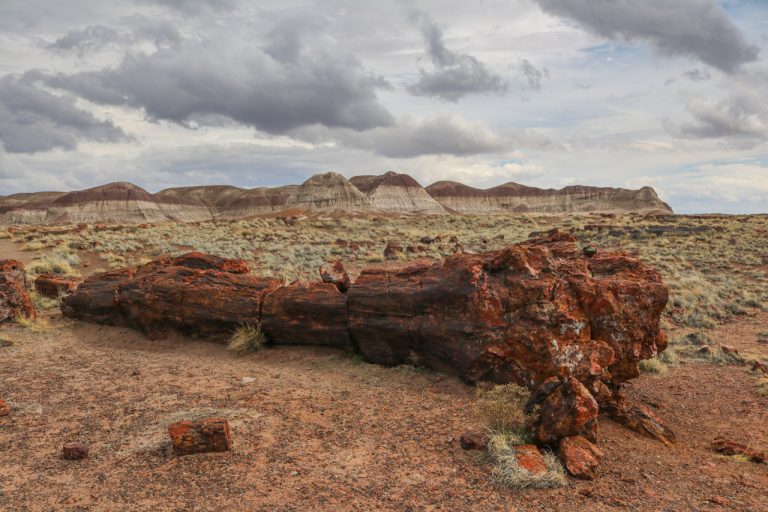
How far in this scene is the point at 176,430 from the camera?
6223mm

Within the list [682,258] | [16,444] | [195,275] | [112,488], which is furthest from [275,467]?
[682,258]

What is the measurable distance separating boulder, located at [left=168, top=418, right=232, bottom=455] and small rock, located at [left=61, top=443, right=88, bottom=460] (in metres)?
1.07

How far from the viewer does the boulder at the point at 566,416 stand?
6078mm

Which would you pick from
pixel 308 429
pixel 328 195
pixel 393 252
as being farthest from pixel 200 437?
pixel 328 195

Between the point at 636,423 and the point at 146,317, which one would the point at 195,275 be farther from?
the point at 636,423

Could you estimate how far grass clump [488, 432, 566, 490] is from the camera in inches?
215

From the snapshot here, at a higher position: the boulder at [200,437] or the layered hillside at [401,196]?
the layered hillside at [401,196]

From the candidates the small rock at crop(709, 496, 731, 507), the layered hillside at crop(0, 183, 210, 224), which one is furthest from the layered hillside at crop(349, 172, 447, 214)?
the small rock at crop(709, 496, 731, 507)

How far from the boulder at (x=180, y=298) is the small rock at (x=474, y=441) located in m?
5.78

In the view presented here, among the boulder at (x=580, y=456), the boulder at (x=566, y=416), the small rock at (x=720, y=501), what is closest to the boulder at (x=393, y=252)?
the boulder at (x=566, y=416)

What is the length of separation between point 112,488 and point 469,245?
32.1m

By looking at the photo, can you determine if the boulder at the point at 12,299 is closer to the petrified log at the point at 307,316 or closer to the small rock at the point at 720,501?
the petrified log at the point at 307,316

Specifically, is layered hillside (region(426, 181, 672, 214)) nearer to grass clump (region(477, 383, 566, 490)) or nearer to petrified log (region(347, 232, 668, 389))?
petrified log (region(347, 232, 668, 389))

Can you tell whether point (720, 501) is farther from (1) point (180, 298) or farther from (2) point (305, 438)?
(1) point (180, 298)
